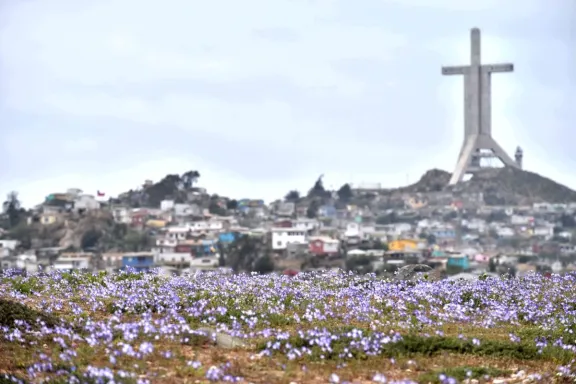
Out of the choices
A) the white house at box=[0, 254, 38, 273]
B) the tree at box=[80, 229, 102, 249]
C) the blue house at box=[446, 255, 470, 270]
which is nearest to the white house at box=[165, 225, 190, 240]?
the tree at box=[80, 229, 102, 249]

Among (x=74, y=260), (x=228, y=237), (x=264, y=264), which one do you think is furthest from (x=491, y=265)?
(x=74, y=260)

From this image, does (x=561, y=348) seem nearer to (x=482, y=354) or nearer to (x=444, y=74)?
(x=482, y=354)

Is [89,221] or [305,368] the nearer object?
[305,368]

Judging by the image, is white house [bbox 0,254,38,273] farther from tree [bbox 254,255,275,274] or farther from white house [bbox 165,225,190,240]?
tree [bbox 254,255,275,274]

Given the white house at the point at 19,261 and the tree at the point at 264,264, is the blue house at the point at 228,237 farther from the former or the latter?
the white house at the point at 19,261

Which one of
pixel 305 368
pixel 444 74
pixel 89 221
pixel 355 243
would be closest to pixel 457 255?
pixel 355 243

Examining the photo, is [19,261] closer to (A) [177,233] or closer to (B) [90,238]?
(B) [90,238]

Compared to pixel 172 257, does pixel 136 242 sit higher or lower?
higher
